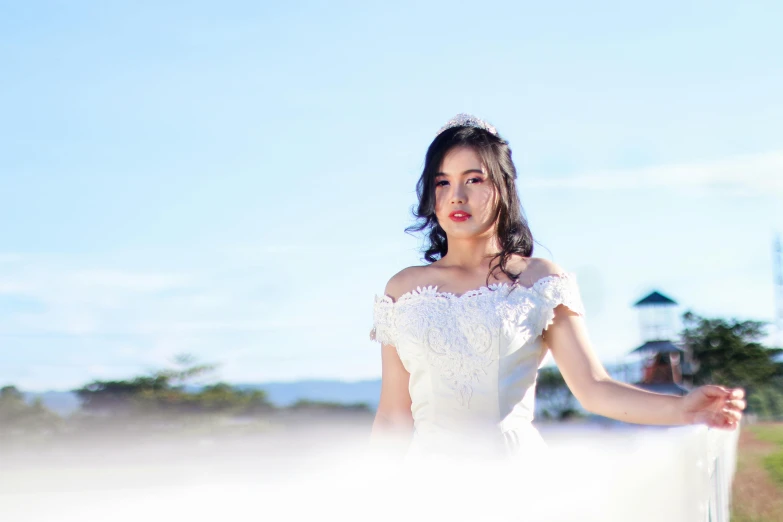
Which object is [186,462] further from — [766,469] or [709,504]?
[709,504]

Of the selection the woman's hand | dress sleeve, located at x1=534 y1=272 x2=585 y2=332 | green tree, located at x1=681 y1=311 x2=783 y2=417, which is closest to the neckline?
dress sleeve, located at x1=534 y1=272 x2=585 y2=332

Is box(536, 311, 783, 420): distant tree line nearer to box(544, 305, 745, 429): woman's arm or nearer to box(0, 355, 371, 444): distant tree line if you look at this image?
box(0, 355, 371, 444): distant tree line

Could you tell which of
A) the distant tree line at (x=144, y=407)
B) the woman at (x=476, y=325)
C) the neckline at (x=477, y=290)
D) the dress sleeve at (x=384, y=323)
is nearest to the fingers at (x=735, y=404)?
the woman at (x=476, y=325)

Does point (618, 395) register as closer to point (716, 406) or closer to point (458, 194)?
point (716, 406)

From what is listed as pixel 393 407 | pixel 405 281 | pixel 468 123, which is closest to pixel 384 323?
pixel 405 281

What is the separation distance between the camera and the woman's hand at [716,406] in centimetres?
224

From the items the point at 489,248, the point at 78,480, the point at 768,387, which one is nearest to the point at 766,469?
the point at 489,248

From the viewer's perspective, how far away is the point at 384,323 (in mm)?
3018

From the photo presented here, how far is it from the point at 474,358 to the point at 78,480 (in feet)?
145

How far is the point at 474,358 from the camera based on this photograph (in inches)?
112

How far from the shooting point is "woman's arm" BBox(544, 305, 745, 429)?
2252 mm

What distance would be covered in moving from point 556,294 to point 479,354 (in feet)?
0.97

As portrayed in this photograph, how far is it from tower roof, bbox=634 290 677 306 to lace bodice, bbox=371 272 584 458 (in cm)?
4047

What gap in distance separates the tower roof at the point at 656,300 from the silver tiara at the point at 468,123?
40337mm
